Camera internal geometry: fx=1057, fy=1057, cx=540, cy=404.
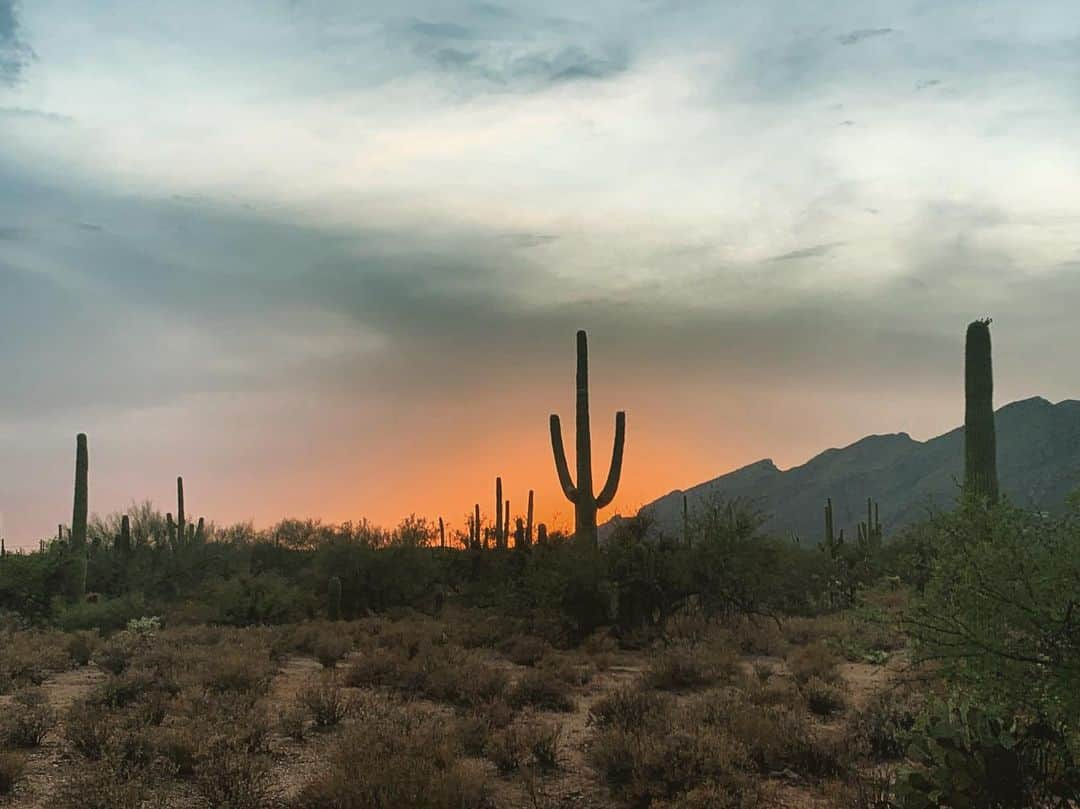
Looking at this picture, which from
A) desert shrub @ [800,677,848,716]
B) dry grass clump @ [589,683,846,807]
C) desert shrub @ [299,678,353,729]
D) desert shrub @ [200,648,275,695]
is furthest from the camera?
desert shrub @ [200,648,275,695]

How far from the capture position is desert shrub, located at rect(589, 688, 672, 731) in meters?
13.7

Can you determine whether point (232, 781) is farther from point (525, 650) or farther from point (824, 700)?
point (525, 650)

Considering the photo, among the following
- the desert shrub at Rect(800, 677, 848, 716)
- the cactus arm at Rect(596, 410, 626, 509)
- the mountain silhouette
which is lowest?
the desert shrub at Rect(800, 677, 848, 716)

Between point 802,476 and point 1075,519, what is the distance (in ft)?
510

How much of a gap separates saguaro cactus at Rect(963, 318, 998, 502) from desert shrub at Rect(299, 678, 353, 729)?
13313 mm

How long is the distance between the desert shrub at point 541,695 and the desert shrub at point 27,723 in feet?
21.9

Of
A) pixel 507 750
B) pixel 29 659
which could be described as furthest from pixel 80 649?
pixel 507 750

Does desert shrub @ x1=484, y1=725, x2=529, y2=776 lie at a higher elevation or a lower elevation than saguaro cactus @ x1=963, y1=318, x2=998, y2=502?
lower

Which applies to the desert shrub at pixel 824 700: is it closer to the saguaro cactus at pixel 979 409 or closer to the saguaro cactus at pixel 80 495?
the saguaro cactus at pixel 979 409

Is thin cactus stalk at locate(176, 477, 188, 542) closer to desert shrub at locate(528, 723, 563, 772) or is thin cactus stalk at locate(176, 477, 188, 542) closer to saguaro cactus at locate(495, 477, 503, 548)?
saguaro cactus at locate(495, 477, 503, 548)

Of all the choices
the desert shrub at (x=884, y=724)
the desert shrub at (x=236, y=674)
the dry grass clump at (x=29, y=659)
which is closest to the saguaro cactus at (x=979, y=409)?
the desert shrub at (x=884, y=724)

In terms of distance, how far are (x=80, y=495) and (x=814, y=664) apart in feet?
96.8

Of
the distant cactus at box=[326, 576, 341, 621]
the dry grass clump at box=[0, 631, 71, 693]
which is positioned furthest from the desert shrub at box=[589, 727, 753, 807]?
the distant cactus at box=[326, 576, 341, 621]

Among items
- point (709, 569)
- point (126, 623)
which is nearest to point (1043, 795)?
point (709, 569)
